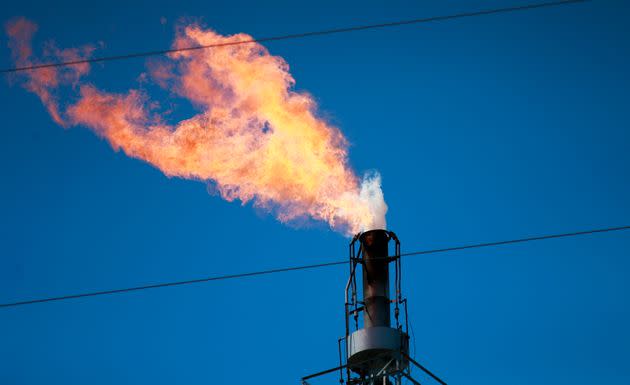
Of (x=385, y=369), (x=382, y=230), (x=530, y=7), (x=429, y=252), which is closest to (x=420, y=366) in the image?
(x=385, y=369)

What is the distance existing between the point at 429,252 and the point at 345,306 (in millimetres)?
2937

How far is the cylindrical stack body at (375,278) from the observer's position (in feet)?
96.0

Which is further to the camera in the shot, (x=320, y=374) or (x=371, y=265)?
(x=371, y=265)

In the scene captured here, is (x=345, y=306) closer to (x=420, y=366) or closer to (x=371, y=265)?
(x=371, y=265)

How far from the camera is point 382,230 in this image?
1219 inches

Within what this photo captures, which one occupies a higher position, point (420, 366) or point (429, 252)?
point (429, 252)

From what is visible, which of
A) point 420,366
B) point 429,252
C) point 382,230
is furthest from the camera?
point 382,230

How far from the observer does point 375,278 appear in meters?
30.0

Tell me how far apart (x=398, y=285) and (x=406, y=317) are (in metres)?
1.08

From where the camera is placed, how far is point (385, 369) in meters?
27.8

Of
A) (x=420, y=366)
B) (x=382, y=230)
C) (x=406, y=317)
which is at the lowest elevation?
(x=420, y=366)

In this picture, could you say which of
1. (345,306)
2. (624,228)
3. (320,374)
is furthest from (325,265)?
(624,228)

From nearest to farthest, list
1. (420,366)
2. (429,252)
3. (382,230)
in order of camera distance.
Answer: (420,366) < (429,252) < (382,230)

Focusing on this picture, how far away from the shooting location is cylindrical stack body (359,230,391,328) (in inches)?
1152
